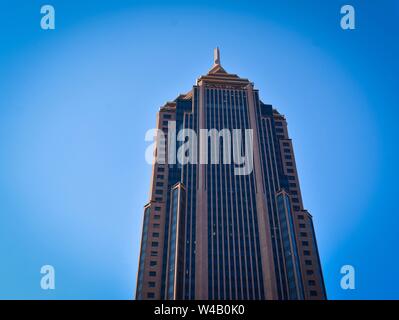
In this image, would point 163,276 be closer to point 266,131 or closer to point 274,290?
point 274,290

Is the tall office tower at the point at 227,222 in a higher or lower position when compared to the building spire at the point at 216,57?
lower

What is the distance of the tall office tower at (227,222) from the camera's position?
282ft

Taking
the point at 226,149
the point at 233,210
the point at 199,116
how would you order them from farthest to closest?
the point at 199,116, the point at 226,149, the point at 233,210

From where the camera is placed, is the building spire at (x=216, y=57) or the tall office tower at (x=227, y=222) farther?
the building spire at (x=216, y=57)

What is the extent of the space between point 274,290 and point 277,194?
25065 mm

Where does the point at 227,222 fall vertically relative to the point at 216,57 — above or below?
below

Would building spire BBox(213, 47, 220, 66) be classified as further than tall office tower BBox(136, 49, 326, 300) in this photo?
Yes

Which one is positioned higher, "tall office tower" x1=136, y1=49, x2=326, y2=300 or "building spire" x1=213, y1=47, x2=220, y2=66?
"building spire" x1=213, y1=47, x2=220, y2=66

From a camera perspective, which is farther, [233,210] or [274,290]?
[233,210]

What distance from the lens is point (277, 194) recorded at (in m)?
101

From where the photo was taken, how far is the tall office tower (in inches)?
3388

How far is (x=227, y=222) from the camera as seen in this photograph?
95.1m
